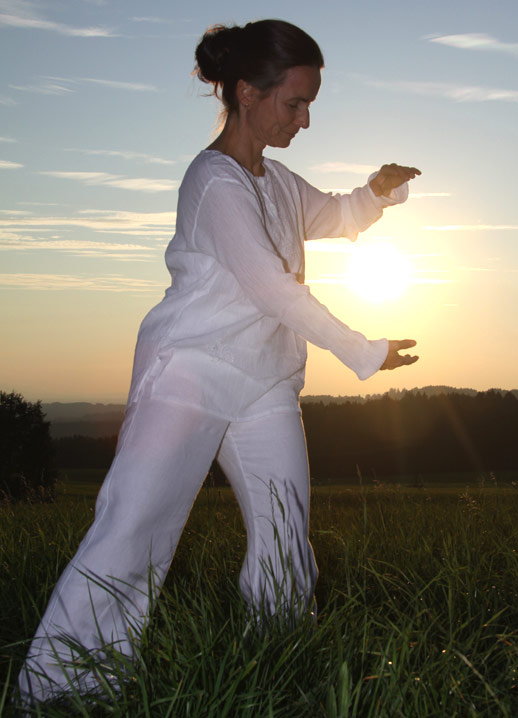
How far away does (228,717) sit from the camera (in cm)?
243

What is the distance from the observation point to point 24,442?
13.4 metres

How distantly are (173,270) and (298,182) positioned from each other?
87cm

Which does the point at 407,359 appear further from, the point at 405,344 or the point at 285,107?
the point at 285,107

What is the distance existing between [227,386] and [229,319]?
0.24 m

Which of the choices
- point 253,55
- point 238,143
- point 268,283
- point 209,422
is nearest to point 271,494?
point 209,422

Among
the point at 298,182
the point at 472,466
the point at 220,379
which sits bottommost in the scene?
the point at 472,466

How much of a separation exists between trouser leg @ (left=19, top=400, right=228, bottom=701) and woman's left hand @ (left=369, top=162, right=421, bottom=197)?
1.61 metres

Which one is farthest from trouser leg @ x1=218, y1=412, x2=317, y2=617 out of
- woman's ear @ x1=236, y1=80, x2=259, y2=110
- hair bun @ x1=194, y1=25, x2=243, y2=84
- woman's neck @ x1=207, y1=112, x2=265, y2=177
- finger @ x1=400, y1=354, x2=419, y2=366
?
hair bun @ x1=194, y1=25, x2=243, y2=84

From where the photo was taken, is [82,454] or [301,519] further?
[82,454]

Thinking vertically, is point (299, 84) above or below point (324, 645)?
above

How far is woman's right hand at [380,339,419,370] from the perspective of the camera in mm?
3021

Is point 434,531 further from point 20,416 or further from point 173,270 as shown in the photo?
point 20,416

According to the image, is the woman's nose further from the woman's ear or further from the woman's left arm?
the woman's left arm

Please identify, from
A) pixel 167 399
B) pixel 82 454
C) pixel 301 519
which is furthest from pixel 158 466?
pixel 82 454
